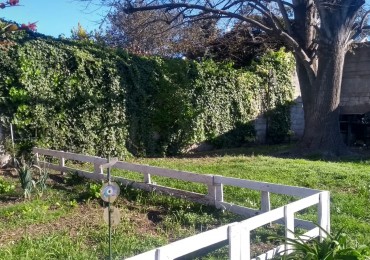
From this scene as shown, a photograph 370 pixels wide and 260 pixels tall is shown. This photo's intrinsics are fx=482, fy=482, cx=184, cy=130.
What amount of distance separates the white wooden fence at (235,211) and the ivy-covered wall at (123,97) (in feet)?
4.12

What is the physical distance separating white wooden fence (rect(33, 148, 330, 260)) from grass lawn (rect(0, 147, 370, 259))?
0.63 feet

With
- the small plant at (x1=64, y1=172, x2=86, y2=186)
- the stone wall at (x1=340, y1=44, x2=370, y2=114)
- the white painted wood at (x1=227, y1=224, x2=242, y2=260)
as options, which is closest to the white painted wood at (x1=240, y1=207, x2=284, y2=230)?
the white painted wood at (x1=227, y1=224, x2=242, y2=260)

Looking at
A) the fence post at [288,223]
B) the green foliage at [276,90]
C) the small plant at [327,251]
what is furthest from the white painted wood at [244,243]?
the green foliage at [276,90]

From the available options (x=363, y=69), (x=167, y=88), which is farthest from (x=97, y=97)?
(x=363, y=69)

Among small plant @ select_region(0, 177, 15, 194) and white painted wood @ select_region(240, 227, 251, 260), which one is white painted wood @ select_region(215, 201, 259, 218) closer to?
white painted wood @ select_region(240, 227, 251, 260)

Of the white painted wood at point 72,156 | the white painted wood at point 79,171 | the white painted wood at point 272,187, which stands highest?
the white painted wood at point 72,156

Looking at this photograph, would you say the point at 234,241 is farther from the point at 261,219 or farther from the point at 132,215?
the point at 132,215

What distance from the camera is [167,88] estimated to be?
46.1 ft

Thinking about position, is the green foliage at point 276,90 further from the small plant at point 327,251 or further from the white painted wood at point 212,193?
the small plant at point 327,251

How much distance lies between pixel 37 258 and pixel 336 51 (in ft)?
33.8

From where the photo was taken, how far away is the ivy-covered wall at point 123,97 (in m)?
11.1

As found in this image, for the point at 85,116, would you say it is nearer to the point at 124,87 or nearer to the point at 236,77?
the point at 124,87

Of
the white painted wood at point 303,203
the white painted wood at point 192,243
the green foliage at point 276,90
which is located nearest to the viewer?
the white painted wood at point 192,243

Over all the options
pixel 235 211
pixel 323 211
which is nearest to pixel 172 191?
pixel 235 211
